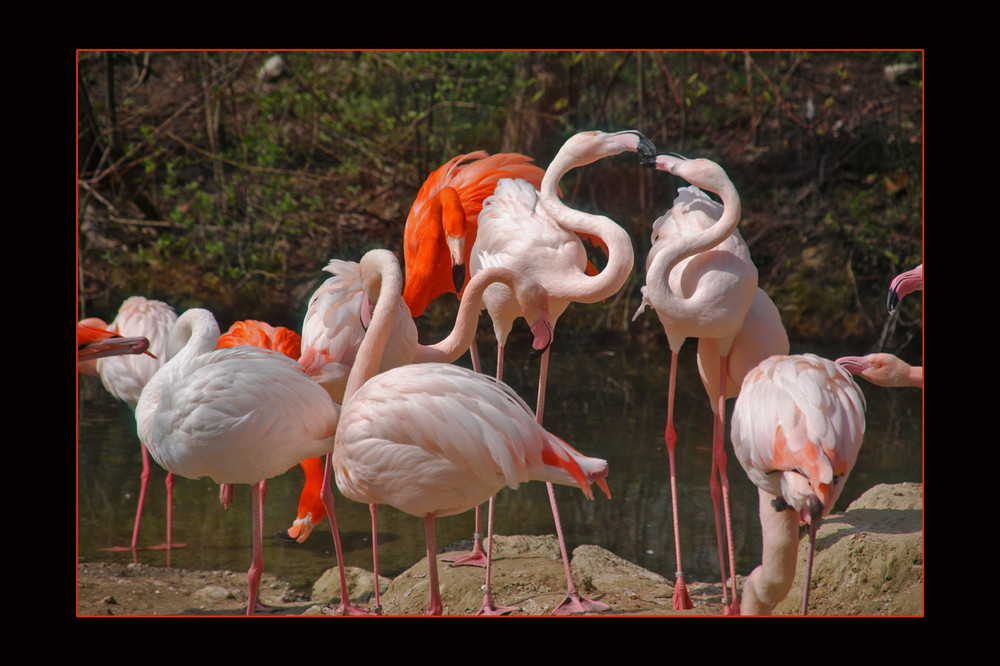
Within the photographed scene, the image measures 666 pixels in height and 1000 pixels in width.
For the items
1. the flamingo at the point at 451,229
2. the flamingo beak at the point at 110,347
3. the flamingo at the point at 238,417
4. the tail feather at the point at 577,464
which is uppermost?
the flamingo at the point at 451,229

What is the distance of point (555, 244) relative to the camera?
365cm

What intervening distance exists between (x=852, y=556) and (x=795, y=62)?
4.60 m

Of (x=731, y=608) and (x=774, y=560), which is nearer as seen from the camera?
(x=774, y=560)

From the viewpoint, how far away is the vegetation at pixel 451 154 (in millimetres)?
6906

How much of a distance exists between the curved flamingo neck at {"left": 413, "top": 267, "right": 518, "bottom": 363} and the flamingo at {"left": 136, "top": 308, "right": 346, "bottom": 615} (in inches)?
18.1

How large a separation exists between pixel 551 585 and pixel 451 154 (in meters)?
4.36

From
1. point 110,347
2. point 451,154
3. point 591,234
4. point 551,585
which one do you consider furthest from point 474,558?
point 451,154

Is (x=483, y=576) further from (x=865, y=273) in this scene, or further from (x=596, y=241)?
(x=865, y=273)

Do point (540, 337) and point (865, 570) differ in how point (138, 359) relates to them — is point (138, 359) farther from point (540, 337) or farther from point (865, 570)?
point (865, 570)

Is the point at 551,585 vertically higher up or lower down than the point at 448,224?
lower down

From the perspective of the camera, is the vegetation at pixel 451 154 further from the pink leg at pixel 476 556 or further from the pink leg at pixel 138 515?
the pink leg at pixel 476 556

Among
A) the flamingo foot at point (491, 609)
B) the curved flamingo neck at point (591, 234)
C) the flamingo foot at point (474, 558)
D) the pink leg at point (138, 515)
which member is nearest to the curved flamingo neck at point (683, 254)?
Answer: the curved flamingo neck at point (591, 234)

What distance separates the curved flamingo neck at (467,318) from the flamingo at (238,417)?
0.46m

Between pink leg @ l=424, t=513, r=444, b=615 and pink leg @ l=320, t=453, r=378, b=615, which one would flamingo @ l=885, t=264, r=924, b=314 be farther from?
pink leg @ l=320, t=453, r=378, b=615
